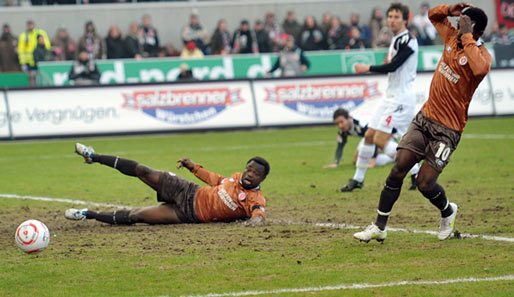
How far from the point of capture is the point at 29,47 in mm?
25859

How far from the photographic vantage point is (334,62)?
28.1 m

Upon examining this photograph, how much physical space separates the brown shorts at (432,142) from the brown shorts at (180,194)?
2.74 meters

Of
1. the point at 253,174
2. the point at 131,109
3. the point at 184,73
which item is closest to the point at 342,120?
the point at 253,174

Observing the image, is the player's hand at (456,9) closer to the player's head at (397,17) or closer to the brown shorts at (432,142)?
the brown shorts at (432,142)

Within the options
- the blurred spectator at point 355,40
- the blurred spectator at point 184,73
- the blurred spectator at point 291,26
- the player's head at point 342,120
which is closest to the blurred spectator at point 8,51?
the blurred spectator at point 184,73

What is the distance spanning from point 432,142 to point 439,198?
644 millimetres

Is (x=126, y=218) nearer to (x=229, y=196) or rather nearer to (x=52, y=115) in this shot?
(x=229, y=196)

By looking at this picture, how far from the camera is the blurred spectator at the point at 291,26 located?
29.1 meters

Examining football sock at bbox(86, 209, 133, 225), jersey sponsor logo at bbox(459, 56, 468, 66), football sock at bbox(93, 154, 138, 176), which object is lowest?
football sock at bbox(86, 209, 133, 225)

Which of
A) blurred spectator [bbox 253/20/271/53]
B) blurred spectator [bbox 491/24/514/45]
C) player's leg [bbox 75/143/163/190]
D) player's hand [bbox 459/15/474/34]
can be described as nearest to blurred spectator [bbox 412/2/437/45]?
blurred spectator [bbox 491/24/514/45]

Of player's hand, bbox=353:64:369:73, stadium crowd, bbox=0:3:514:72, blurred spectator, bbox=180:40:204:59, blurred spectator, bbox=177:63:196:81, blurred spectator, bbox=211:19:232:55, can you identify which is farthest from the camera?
blurred spectator, bbox=211:19:232:55

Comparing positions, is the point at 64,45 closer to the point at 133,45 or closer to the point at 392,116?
the point at 133,45

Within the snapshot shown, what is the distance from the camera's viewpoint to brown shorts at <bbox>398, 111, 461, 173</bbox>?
7.81 metres

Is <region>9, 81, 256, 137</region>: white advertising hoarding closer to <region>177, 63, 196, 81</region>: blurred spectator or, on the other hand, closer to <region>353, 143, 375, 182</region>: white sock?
<region>177, 63, 196, 81</region>: blurred spectator
